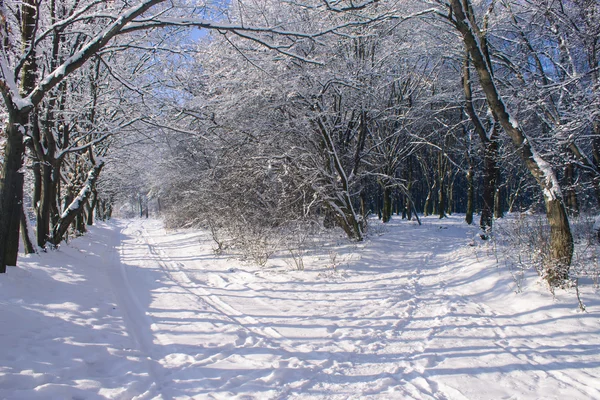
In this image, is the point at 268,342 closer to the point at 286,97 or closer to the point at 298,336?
the point at 298,336

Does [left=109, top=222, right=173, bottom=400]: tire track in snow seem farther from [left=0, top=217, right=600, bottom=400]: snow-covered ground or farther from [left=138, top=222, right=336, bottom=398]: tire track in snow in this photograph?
[left=138, top=222, right=336, bottom=398]: tire track in snow

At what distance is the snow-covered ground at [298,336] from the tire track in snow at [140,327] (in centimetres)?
2

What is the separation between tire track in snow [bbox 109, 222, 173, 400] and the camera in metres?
3.27

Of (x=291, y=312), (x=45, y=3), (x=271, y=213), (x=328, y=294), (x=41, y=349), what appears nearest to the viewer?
(x=41, y=349)

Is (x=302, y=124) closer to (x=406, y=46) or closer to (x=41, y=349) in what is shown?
(x=406, y=46)

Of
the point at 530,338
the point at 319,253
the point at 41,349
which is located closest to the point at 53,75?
the point at 41,349

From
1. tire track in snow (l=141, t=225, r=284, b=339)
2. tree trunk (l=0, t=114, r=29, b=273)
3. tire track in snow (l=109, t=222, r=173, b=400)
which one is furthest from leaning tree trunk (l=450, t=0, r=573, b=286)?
tree trunk (l=0, t=114, r=29, b=273)

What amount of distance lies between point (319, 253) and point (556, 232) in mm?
5499

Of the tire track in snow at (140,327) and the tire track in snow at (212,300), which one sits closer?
the tire track in snow at (140,327)

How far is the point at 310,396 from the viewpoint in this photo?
3107mm

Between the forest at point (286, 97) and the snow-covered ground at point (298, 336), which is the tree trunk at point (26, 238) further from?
the snow-covered ground at point (298, 336)

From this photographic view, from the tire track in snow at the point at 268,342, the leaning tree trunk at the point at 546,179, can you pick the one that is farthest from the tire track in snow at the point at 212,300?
the leaning tree trunk at the point at 546,179

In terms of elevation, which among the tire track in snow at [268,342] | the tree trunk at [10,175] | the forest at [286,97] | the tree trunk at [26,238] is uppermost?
the forest at [286,97]

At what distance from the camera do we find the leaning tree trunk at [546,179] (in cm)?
561
